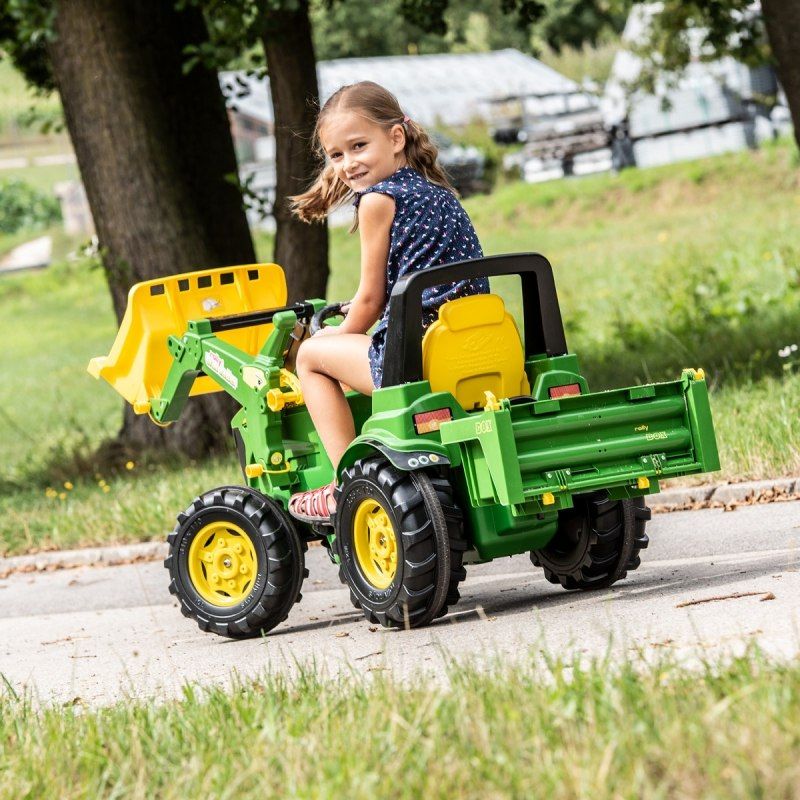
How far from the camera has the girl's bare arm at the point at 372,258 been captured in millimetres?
6051

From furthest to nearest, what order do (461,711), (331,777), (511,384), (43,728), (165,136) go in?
(165,136)
(511,384)
(43,728)
(461,711)
(331,777)

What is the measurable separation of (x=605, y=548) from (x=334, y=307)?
1469 mm

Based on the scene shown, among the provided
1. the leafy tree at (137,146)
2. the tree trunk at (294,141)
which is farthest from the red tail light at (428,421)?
the tree trunk at (294,141)

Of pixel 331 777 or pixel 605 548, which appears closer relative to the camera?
pixel 331 777

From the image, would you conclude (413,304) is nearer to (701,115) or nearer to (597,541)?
(597,541)

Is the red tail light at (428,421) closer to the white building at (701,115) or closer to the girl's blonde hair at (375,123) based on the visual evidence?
the girl's blonde hair at (375,123)

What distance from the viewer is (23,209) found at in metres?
67.8

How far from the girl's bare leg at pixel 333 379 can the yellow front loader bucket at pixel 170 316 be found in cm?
90

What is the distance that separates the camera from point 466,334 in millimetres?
5949

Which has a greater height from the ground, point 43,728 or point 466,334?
point 466,334

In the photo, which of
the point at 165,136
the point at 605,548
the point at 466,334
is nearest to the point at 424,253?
the point at 466,334

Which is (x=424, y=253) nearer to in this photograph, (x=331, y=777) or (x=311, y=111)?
(x=331, y=777)

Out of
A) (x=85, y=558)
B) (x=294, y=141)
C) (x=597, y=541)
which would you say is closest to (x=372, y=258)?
(x=597, y=541)

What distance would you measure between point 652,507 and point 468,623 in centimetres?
285
